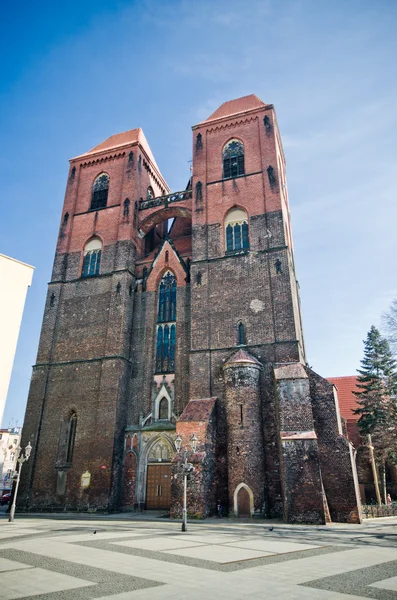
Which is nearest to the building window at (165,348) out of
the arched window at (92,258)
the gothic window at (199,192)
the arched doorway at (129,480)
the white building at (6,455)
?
the arched doorway at (129,480)

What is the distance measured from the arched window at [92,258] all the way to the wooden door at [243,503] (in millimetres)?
16267

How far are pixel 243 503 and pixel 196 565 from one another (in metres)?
11.6

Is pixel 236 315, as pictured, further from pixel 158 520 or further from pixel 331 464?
pixel 158 520

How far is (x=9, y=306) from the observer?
12047mm

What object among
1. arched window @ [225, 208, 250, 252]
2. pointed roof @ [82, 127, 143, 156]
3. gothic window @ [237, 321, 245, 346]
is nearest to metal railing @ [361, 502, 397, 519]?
gothic window @ [237, 321, 245, 346]

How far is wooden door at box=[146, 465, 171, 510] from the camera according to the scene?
21.6m

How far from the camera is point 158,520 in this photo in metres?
17.6

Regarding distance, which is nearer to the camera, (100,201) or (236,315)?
(236,315)

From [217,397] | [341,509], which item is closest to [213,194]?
Result: [217,397]

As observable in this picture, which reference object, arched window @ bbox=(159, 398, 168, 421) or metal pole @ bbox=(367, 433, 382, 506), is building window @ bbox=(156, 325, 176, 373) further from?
metal pole @ bbox=(367, 433, 382, 506)

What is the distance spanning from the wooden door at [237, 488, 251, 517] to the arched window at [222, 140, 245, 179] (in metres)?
18.8

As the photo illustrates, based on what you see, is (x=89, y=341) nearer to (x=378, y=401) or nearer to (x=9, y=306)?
(x=9, y=306)

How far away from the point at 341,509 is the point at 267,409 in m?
5.11

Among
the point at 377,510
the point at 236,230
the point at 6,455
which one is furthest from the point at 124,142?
the point at 6,455
